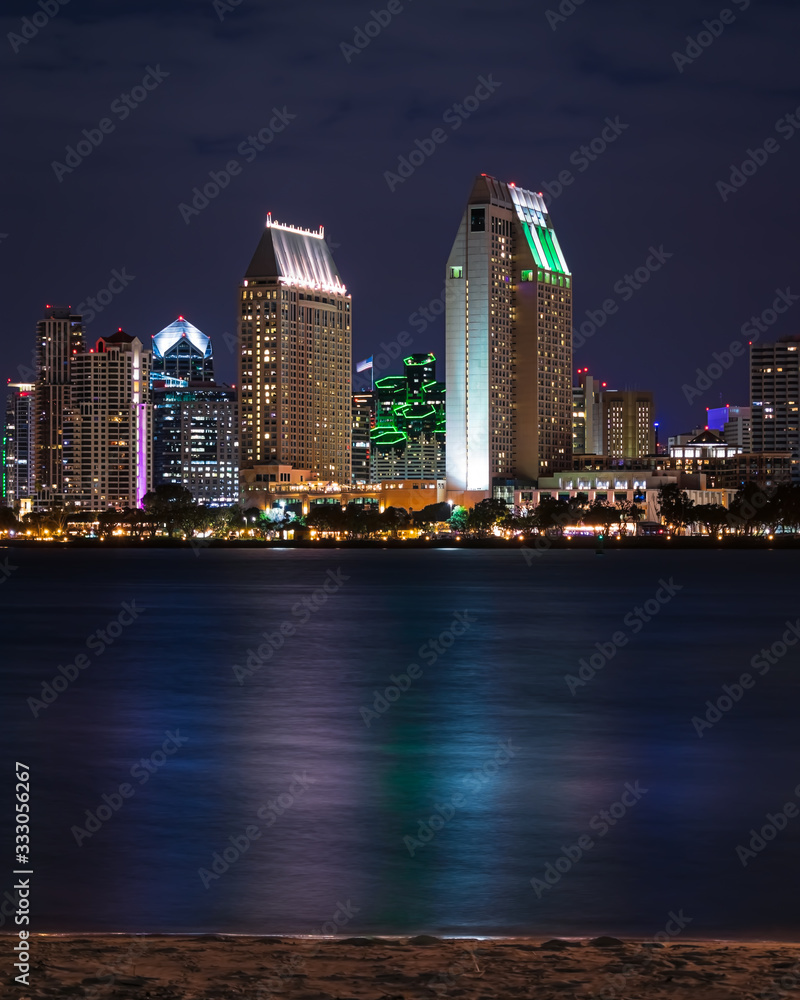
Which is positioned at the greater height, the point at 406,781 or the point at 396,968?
the point at 396,968

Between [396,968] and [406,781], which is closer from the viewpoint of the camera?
[396,968]

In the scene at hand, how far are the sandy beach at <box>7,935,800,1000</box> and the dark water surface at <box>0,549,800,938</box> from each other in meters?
2.11

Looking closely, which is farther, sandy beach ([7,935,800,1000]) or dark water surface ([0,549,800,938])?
dark water surface ([0,549,800,938])

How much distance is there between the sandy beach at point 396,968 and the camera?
12.8 metres

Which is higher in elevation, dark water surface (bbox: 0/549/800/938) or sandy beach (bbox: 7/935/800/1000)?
sandy beach (bbox: 7/935/800/1000)

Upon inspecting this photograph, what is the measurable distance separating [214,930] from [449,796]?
31.1ft

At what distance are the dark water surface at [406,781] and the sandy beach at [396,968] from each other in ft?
6.91

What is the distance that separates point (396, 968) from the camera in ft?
45.0

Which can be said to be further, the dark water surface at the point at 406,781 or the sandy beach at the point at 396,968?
the dark water surface at the point at 406,781

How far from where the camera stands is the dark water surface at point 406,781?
18.2 m

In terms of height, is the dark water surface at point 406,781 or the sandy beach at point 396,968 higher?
the sandy beach at point 396,968

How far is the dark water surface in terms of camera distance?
716 inches

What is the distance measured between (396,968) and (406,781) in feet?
45.7

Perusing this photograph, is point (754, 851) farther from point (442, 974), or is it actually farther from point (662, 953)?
point (442, 974)
